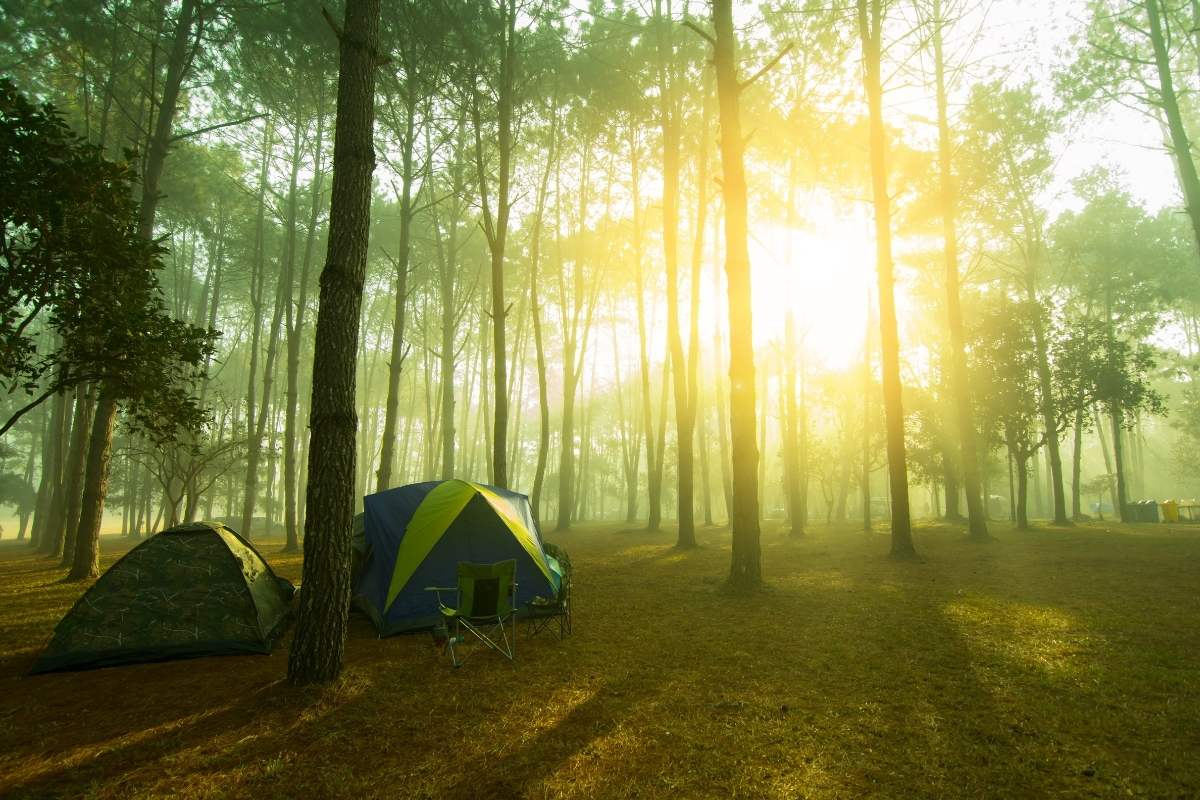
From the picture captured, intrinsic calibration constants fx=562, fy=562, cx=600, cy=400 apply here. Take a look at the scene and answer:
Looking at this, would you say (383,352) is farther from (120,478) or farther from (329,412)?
(329,412)

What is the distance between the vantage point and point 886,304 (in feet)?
38.5

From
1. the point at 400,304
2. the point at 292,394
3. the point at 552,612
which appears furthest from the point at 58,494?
the point at 552,612

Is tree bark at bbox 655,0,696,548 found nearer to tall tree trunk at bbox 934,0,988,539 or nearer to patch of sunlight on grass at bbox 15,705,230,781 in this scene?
tall tree trunk at bbox 934,0,988,539

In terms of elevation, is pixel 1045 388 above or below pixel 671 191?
below

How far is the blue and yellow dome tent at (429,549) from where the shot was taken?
670cm

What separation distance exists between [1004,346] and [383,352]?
31.6 meters

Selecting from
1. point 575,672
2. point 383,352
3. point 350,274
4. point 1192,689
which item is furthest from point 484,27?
point 383,352

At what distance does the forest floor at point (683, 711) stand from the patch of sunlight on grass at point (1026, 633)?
Result: 1.4 inches

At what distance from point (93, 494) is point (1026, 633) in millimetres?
13487

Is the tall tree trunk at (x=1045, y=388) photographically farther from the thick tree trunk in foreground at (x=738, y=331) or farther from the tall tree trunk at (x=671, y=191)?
the thick tree trunk in foreground at (x=738, y=331)

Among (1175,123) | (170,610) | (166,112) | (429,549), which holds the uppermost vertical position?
(1175,123)

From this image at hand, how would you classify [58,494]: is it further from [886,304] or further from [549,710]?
[886,304]

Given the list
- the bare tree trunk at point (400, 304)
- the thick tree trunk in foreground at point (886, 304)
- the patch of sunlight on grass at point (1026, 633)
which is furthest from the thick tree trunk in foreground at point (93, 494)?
the thick tree trunk in foreground at point (886, 304)

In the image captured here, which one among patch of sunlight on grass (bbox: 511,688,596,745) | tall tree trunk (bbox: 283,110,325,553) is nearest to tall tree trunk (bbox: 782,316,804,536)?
tall tree trunk (bbox: 283,110,325,553)
